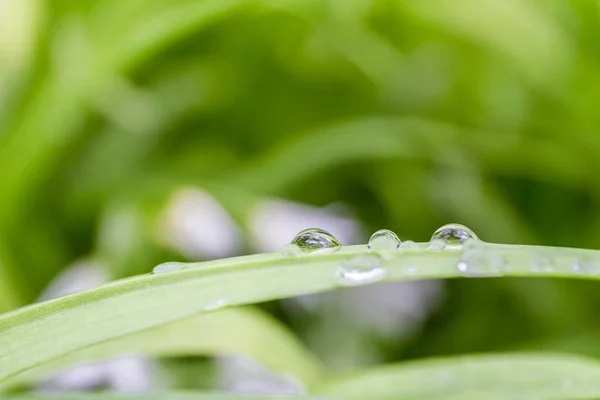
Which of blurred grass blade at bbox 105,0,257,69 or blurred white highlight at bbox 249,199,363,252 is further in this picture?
blurred white highlight at bbox 249,199,363,252

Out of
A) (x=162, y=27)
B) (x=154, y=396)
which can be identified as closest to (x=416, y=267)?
(x=154, y=396)

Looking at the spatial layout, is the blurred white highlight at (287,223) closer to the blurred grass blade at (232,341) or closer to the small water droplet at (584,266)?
the blurred grass blade at (232,341)

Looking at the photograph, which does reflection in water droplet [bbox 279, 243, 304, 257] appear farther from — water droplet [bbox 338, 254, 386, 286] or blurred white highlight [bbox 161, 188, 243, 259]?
blurred white highlight [bbox 161, 188, 243, 259]

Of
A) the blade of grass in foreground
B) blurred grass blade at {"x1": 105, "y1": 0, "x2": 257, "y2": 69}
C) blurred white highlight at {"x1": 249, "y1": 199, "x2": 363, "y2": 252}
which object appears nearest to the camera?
the blade of grass in foreground

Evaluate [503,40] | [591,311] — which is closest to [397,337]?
[591,311]

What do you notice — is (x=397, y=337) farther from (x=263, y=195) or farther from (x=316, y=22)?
(x=316, y=22)

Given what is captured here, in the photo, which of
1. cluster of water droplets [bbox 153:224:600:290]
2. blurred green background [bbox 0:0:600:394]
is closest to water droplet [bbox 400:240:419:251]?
cluster of water droplets [bbox 153:224:600:290]

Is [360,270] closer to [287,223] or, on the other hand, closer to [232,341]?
[232,341]

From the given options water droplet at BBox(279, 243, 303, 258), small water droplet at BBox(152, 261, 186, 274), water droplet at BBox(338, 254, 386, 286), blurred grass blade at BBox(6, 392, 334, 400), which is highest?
water droplet at BBox(279, 243, 303, 258)
